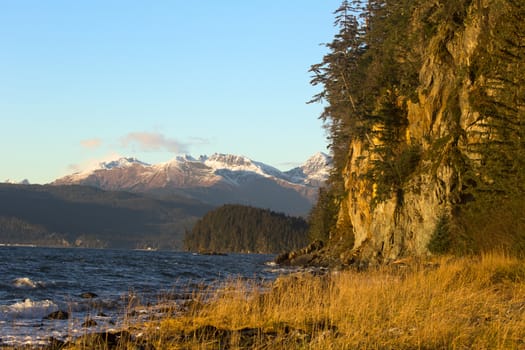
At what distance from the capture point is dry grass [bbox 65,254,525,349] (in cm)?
987

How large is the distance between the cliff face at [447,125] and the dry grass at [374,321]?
11.6m

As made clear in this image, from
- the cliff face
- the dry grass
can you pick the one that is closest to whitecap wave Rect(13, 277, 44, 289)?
the dry grass

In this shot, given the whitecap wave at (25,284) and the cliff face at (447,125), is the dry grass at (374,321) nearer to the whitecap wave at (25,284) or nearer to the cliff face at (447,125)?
the cliff face at (447,125)

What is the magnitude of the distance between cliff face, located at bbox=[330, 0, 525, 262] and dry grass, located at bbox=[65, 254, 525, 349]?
11.6 metres

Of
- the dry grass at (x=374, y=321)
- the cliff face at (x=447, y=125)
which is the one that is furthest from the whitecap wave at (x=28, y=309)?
the cliff face at (x=447, y=125)

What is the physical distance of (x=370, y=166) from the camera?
53781mm

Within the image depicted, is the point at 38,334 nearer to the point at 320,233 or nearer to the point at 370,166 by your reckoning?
the point at 370,166

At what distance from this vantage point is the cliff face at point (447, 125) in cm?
2712

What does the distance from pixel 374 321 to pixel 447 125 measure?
30.3 m

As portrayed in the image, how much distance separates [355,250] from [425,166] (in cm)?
1871

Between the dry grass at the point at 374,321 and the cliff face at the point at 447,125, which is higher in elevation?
the cliff face at the point at 447,125

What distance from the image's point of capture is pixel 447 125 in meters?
39.7

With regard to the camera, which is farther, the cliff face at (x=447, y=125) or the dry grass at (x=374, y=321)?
the cliff face at (x=447, y=125)

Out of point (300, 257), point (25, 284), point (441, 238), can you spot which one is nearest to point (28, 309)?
point (25, 284)
